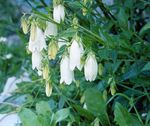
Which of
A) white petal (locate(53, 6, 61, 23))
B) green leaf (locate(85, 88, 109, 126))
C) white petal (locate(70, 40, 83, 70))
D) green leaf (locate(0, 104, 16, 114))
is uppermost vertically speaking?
white petal (locate(53, 6, 61, 23))

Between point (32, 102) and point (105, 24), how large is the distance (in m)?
0.47

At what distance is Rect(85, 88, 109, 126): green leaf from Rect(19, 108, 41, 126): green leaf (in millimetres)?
188

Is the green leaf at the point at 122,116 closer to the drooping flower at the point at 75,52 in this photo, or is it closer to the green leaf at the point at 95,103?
the green leaf at the point at 95,103

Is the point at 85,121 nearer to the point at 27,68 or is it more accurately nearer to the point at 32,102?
the point at 32,102

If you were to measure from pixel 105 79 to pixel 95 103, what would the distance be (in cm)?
13

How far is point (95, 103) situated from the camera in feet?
5.11

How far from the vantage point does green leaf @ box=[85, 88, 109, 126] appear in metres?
1.53

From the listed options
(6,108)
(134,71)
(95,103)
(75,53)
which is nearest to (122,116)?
(95,103)

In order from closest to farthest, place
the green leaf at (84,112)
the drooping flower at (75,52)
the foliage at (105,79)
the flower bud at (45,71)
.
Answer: the drooping flower at (75,52) < the flower bud at (45,71) < the foliage at (105,79) < the green leaf at (84,112)

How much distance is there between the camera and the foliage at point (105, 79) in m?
1.46

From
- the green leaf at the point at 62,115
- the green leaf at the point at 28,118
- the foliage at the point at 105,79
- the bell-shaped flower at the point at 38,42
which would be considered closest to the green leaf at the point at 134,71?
the foliage at the point at 105,79

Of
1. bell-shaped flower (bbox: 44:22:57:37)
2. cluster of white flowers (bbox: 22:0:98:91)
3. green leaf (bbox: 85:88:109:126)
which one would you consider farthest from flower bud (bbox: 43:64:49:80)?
green leaf (bbox: 85:88:109:126)

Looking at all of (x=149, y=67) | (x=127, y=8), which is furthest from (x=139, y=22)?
(x=149, y=67)

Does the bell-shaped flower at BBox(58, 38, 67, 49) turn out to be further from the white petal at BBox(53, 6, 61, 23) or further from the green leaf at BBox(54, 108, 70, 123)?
the green leaf at BBox(54, 108, 70, 123)
